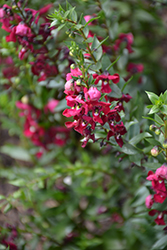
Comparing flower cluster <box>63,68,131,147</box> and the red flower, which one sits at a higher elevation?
flower cluster <box>63,68,131,147</box>

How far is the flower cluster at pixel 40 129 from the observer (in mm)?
1975

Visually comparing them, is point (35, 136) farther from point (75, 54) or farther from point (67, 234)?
point (75, 54)

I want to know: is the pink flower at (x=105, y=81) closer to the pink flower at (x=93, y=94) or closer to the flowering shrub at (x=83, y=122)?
the flowering shrub at (x=83, y=122)

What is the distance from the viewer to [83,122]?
0.97m

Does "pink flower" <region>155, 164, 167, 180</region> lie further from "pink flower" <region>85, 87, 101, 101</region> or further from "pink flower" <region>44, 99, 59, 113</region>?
"pink flower" <region>44, 99, 59, 113</region>

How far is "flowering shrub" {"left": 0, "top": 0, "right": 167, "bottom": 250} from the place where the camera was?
1027 millimetres

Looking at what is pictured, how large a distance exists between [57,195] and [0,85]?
985mm

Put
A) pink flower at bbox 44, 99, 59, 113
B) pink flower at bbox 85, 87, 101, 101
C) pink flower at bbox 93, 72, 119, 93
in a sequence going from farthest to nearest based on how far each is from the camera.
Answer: pink flower at bbox 44, 99, 59, 113 → pink flower at bbox 93, 72, 119, 93 → pink flower at bbox 85, 87, 101, 101

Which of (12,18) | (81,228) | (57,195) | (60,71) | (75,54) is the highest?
(12,18)

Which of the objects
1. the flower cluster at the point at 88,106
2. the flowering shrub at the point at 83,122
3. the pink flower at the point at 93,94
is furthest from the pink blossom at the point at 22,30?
the pink flower at the point at 93,94

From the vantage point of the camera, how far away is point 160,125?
3.48 feet

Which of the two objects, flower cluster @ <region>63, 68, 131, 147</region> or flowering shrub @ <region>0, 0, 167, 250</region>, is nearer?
flower cluster @ <region>63, 68, 131, 147</region>

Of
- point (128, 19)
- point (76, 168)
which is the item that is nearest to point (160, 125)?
point (76, 168)

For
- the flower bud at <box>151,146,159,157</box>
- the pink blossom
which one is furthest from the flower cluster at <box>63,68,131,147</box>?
the pink blossom
